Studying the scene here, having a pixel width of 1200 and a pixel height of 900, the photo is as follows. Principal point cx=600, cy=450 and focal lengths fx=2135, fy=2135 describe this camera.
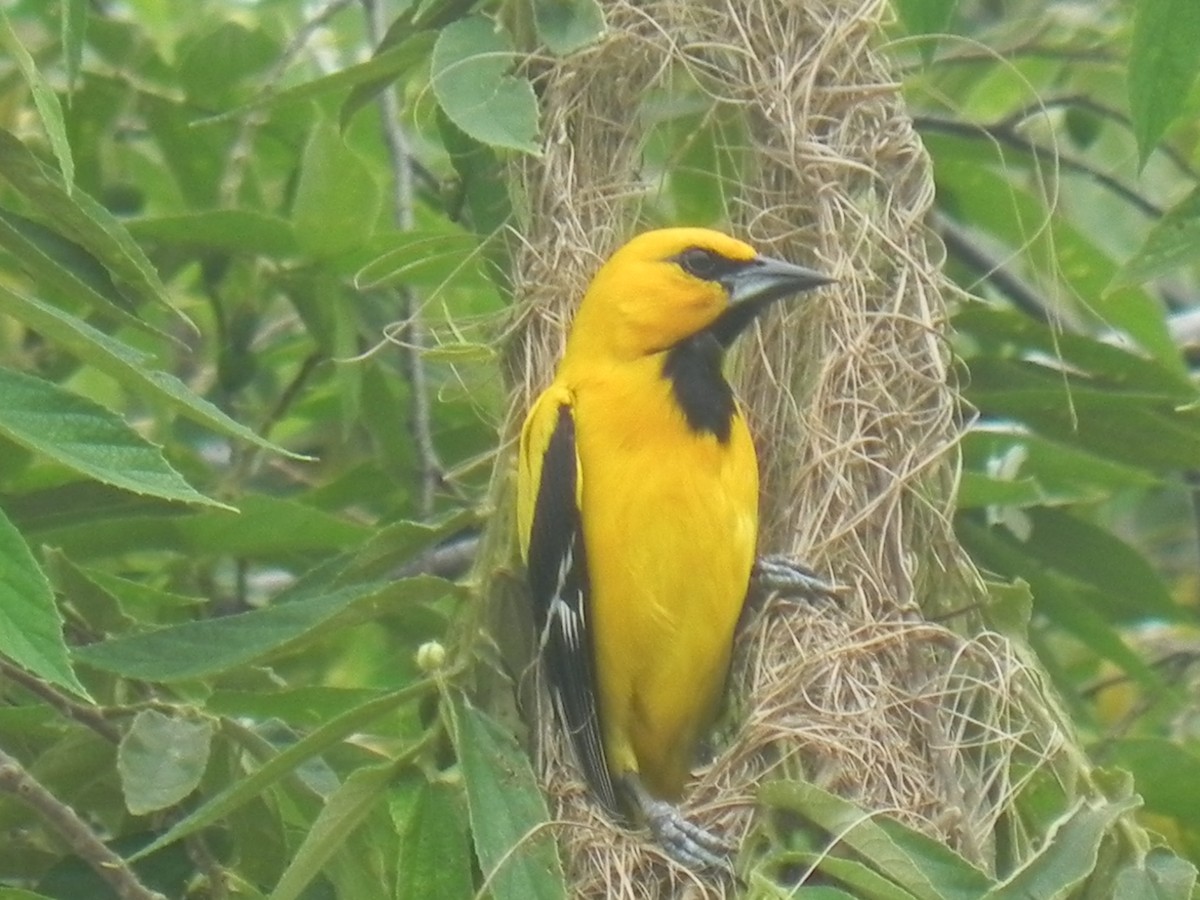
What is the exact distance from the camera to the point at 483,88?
112 inches

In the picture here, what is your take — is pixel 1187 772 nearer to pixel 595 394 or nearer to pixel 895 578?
pixel 895 578

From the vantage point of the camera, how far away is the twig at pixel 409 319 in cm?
400

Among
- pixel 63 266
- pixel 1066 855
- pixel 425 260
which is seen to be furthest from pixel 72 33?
pixel 1066 855

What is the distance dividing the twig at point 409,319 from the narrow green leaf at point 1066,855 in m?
1.60

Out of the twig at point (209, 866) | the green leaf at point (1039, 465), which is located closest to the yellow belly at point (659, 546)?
the green leaf at point (1039, 465)

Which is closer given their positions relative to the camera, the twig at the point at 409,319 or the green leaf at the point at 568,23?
the green leaf at the point at 568,23

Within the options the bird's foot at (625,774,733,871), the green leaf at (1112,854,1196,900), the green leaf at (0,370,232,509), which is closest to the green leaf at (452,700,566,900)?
the bird's foot at (625,774,733,871)

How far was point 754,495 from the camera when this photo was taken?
3.50 metres

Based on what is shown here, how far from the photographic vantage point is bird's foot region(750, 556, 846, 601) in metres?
3.25

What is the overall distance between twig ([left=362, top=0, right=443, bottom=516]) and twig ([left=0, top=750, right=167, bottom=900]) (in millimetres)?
1200

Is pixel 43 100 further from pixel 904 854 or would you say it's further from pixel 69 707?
pixel 904 854

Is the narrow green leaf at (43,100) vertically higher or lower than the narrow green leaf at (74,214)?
higher

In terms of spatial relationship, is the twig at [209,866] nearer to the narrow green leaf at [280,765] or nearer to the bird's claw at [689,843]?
the narrow green leaf at [280,765]

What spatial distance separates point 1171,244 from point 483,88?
3.01ft
